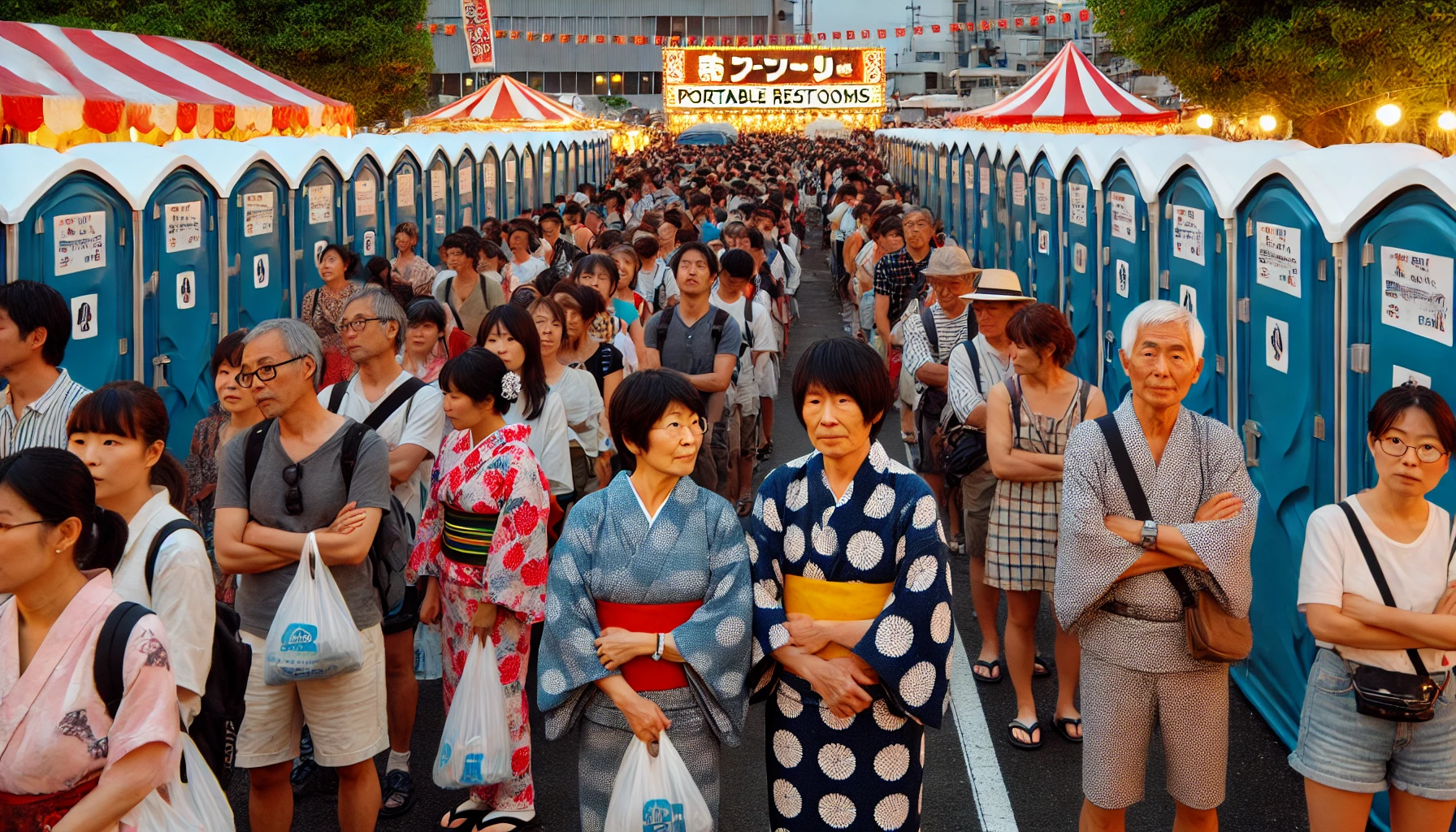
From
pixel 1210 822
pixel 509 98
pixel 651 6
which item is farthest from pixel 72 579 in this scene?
pixel 651 6

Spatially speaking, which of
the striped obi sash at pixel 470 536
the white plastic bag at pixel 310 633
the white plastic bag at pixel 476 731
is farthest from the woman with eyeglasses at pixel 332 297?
the white plastic bag at pixel 310 633

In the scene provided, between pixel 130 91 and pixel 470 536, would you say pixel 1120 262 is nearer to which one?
pixel 470 536

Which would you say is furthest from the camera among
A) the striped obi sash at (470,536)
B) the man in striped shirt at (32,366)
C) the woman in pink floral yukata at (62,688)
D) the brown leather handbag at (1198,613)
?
the man in striped shirt at (32,366)

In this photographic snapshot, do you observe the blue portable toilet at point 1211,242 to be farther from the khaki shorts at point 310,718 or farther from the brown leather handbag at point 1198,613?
the khaki shorts at point 310,718

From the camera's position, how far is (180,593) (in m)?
2.97

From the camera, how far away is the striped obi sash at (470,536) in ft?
13.7

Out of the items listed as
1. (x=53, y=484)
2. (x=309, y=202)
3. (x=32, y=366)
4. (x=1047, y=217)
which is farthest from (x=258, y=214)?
(x=53, y=484)

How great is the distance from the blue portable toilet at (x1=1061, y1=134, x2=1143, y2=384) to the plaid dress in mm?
3612

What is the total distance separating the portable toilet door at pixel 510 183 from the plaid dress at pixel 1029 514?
1337 centimetres

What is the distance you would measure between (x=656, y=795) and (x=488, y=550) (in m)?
1.28

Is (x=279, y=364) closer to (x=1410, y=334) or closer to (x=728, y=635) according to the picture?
(x=728, y=635)

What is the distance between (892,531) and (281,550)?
5.77 feet

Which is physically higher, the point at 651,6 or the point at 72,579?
the point at 651,6

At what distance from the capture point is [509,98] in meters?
31.5
